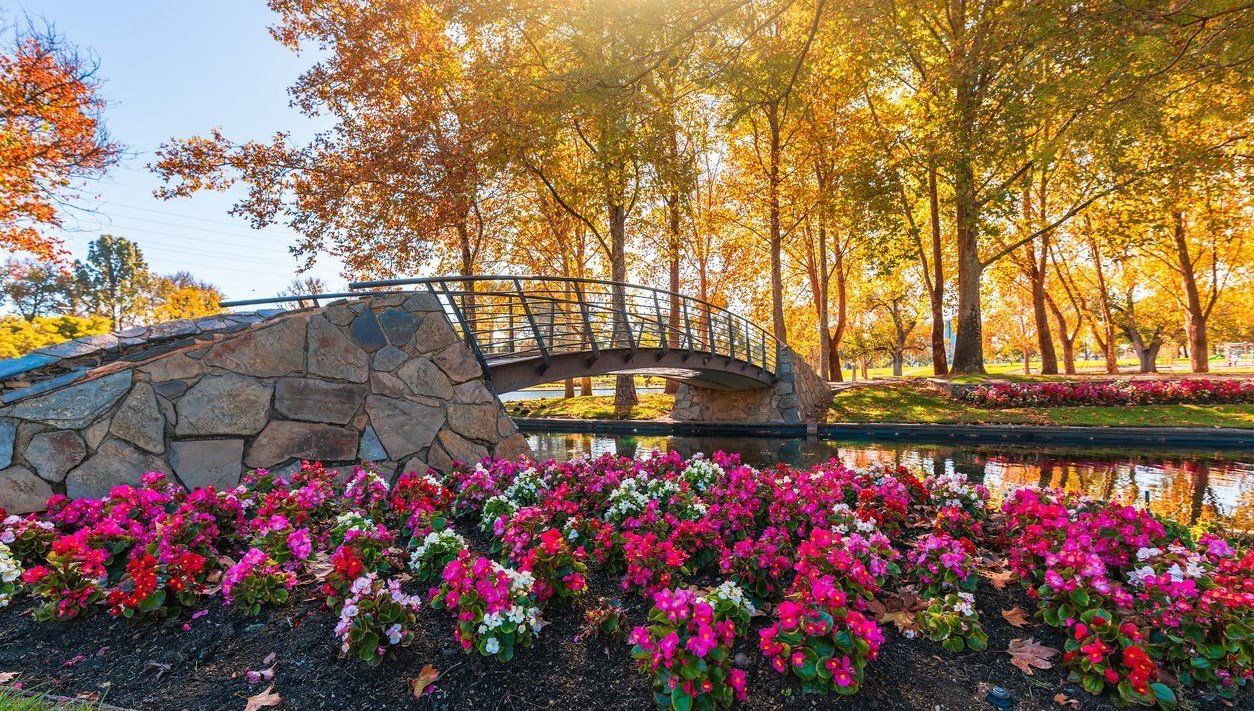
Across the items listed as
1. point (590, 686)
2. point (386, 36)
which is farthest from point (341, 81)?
point (590, 686)

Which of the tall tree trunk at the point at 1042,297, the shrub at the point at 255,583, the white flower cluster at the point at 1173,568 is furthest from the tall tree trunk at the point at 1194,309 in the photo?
the shrub at the point at 255,583

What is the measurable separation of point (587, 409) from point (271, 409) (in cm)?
1281

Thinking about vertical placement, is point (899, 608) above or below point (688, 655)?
below

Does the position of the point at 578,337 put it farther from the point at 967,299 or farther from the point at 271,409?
the point at 967,299

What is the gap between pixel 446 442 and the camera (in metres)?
6.51

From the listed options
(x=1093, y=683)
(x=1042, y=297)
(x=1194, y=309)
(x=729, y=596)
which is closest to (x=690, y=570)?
(x=729, y=596)

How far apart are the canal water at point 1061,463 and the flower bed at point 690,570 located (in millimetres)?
4193

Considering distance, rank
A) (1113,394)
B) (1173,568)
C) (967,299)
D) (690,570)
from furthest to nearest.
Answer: (967,299) → (1113,394) → (690,570) → (1173,568)

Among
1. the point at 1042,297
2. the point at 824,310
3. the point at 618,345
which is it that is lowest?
the point at 618,345

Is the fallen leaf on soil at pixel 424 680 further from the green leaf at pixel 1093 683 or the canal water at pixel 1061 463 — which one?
the canal water at pixel 1061 463

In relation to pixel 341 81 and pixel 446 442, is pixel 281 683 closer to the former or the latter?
pixel 446 442

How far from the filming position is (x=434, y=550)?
3027 mm

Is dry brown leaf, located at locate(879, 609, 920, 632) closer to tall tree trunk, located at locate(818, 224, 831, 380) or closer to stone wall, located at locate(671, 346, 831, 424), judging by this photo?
stone wall, located at locate(671, 346, 831, 424)

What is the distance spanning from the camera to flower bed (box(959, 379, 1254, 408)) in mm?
12930
